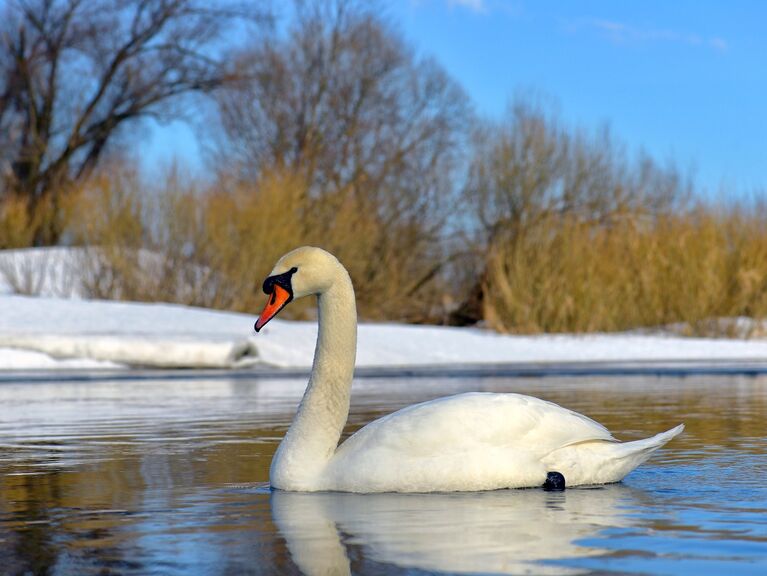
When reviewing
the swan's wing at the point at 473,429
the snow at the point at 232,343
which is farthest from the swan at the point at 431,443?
the snow at the point at 232,343

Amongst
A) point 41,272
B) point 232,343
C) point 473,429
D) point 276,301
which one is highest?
point 41,272

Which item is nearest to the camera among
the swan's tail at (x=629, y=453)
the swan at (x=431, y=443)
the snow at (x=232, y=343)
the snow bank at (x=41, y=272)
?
the swan at (x=431, y=443)

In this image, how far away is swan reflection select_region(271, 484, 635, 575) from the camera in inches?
148

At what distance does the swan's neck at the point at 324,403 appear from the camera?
5336mm

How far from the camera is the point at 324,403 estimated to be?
555cm

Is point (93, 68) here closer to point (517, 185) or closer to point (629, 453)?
point (517, 185)

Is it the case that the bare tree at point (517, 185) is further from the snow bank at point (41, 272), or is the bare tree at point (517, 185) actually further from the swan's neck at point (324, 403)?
the swan's neck at point (324, 403)

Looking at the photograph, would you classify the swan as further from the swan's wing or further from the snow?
the snow

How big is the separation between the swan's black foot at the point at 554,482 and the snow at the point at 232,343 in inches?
454

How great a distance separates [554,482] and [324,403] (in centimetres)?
97

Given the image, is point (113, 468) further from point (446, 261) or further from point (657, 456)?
point (446, 261)

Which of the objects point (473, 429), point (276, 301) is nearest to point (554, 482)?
point (473, 429)

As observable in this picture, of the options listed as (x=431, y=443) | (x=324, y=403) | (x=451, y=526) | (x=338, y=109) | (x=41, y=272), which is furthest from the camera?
(x=338, y=109)

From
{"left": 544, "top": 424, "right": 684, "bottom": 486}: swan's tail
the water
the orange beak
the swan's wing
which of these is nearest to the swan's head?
the orange beak
